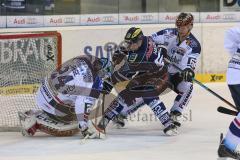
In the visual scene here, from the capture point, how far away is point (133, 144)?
220 inches

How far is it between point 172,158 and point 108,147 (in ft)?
2.13

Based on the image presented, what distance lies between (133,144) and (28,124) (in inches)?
37.5

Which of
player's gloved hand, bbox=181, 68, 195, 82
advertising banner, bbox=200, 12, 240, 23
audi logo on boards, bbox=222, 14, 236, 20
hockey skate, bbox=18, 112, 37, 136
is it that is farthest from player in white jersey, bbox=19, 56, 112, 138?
audi logo on boards, bbox=222, 14, 236, 20

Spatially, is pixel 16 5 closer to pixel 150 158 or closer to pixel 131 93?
pixel 131 93

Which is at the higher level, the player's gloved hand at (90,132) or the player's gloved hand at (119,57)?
the player's gloved hand at (119,57)

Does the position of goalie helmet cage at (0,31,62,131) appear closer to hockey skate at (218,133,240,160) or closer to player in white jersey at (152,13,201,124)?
player in white jersey at (152,13,201,124)

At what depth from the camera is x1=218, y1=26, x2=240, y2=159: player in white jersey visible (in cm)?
455

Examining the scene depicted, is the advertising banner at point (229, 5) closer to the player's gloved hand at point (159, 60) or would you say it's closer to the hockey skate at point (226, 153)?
the player's gloved hand at point (159, 60)

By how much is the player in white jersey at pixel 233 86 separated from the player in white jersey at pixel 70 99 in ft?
4.72

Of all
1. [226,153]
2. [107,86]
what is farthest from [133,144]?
[226,153]

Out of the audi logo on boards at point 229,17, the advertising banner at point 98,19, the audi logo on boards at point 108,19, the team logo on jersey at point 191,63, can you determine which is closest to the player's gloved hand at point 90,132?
the team logo on jersey at point 191,63

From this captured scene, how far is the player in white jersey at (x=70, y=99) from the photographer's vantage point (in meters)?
5.71

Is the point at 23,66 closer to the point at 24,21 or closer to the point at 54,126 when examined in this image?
the point at 54,126

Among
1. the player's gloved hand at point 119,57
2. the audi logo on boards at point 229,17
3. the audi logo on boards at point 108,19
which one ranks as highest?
the audi logo on boards at point 229,17
